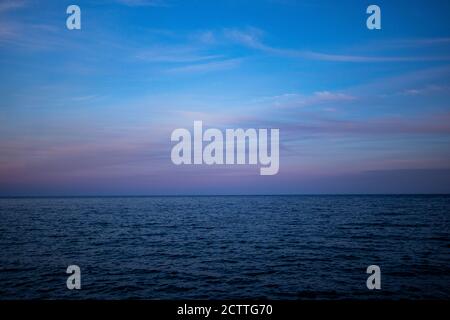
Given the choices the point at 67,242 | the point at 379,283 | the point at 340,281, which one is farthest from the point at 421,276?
the point at 67,242

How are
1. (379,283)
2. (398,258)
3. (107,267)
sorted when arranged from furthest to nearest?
(398,258) → (107,267) → (379,283)

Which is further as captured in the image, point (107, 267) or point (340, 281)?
point (107, 267)

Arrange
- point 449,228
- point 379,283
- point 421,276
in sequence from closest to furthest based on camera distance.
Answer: point 379,283, point 421,276, point 449,228

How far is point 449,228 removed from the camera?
27562 mm

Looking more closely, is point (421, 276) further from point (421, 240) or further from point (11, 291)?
point (11, 291)

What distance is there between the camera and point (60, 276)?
1346cm
